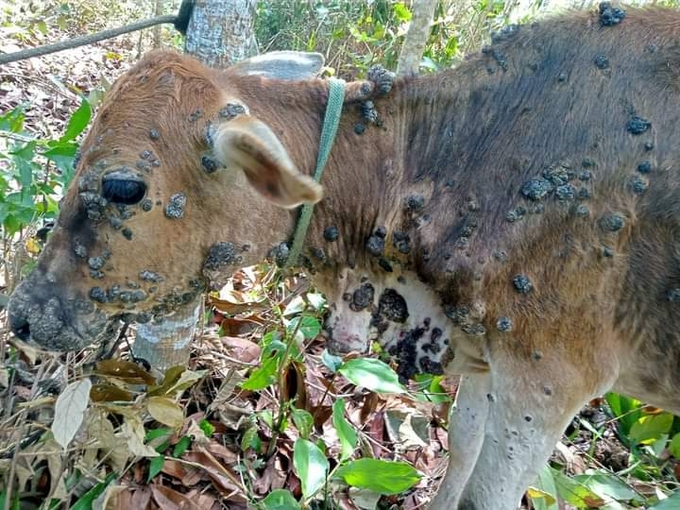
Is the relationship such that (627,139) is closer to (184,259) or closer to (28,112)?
(184,259)

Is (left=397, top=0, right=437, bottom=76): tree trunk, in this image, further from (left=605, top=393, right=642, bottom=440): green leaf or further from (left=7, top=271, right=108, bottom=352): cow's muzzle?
(left=7, top=271, right=108, bottom=352): cow's muzzle

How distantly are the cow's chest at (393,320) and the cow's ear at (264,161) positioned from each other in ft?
2.54

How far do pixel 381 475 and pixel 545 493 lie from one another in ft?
2.71

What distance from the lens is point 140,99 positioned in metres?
2.35

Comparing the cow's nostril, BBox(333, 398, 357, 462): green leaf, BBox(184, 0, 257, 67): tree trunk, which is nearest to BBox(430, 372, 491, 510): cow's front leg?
BBox(333, 398, 357, 462): green leaf

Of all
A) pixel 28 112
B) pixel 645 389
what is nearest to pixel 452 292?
pixel 645 389

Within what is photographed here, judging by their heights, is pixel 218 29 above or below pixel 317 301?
above

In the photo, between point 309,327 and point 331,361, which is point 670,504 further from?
point 309,327

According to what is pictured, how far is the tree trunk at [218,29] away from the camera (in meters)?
3.23

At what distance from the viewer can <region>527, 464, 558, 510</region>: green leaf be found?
9.96ft

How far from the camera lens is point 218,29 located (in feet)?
10.7

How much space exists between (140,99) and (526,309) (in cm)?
159

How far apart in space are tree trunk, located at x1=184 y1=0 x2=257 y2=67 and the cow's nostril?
161cm

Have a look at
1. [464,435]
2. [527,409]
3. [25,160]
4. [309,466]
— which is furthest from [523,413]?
[25,160]
